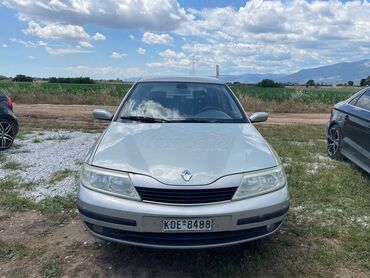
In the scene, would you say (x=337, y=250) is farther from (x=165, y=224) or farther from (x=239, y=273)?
(x=165, y=224)

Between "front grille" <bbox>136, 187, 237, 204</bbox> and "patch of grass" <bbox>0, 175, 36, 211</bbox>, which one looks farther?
"patch of grass" <bbox>0, 175, 36, 211</bbox>

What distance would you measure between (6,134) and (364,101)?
695cm

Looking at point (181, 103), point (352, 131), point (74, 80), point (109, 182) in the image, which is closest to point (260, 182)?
point (109, 182)

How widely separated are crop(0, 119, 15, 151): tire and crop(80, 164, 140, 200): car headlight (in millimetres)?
5349

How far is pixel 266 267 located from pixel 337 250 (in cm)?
79

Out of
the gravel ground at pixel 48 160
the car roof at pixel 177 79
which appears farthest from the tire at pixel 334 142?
the gravel ground at pixel 48 160

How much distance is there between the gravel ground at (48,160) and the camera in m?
5.32

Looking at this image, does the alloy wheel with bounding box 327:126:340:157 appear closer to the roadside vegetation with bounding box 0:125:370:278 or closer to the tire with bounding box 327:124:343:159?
the tire with bounding box 327:124:343:159

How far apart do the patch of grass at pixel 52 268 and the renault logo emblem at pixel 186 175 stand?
1.33m

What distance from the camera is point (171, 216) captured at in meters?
2.78

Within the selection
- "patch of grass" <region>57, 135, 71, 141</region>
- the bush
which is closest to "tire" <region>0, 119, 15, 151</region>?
"patch of grass" <region>57, 135, 71, 141</region>

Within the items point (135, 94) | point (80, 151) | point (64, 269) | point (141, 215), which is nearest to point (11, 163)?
point (80, 151)

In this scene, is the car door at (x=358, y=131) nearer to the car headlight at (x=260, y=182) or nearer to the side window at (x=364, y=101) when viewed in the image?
Answer: the side window at (x=364, y=101)

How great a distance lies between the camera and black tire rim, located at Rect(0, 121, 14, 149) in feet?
25.2
